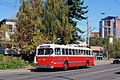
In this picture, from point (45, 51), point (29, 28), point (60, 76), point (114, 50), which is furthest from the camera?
point (114, 50)

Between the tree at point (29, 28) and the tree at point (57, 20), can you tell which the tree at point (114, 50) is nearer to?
the tree at point (57, 20)

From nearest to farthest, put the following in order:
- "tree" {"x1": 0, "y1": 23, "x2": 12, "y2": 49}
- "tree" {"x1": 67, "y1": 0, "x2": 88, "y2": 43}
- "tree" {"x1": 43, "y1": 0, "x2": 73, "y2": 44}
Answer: "tree" {"x1": 0, "y1": 23, "x2": 12, "y2": 49}, "tree" {"x1": 43, "y1": 0, "x2": 73, "y2": 44}, "tree" {"x1": 67, "y1": 0, "x2": 88, "y2": 43}

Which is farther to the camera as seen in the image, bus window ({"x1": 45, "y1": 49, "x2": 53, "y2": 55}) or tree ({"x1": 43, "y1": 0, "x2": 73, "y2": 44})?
→ tree ({"x1": 43, "y1": 0, "x2": 73, "y2": 44})

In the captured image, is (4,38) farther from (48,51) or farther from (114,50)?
(114,50)

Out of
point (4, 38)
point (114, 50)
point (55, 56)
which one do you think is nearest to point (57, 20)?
point (4, 38)

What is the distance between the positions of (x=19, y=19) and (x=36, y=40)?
169 inches

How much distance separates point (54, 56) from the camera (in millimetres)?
23203

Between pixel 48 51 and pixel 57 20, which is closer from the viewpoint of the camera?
pixel 48 51

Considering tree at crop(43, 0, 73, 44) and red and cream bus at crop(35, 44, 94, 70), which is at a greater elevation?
tree at crop(43, 0, 73, 44)

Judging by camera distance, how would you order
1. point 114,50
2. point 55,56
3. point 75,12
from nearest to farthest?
point 55,56, point 75,12, point 114,50

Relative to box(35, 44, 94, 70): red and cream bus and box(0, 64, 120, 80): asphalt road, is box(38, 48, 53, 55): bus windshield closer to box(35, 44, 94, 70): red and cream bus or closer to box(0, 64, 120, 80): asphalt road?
box(35, 44, 94, 70): red and cream bus

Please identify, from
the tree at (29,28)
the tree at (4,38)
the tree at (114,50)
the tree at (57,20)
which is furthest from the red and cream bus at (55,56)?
the tree at (114,50)


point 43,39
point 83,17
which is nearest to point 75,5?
point 83,17

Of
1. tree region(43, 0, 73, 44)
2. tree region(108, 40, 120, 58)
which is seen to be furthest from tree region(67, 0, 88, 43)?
tree region(108, 40, 120, 58)
